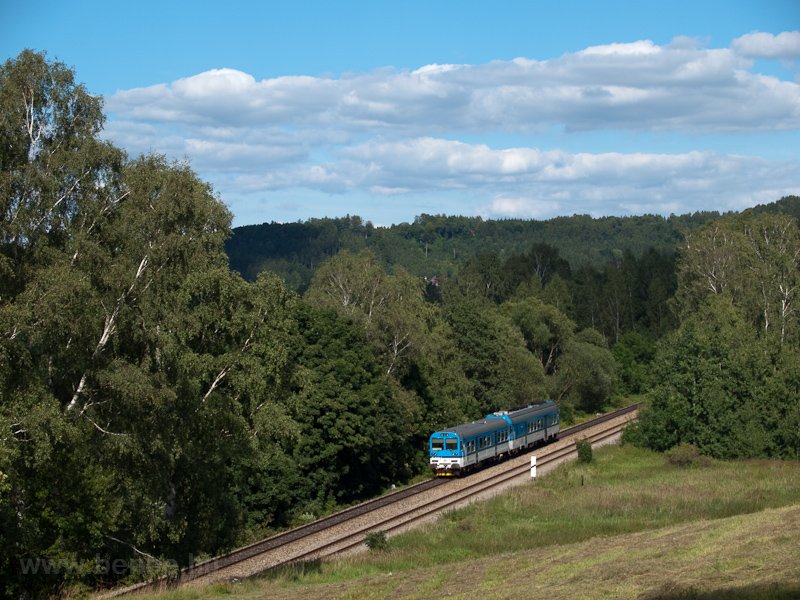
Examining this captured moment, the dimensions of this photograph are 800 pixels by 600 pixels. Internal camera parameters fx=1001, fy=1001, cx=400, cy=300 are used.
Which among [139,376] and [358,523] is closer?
[139,376]

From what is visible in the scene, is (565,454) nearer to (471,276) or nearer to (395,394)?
(395,394)

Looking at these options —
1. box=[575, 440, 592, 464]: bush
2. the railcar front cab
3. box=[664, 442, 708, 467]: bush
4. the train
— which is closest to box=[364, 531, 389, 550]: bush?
the railcar front cab

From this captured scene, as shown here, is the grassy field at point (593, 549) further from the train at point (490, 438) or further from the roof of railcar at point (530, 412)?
the roof of railcar at point (530, 412)

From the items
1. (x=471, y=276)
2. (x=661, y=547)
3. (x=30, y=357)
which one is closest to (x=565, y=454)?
(x=661, y=547)

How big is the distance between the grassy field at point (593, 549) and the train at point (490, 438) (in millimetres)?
5313

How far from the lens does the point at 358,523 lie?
42.2m

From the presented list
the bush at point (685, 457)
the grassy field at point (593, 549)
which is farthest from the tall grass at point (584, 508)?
the bush at point (685, 457)

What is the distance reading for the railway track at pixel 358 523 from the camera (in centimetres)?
3347

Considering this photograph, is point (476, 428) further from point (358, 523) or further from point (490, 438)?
point (358, 523)

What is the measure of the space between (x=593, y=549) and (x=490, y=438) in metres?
29.5

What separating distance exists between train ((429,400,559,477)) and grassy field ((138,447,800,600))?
531 cm

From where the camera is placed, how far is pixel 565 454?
62406 mm

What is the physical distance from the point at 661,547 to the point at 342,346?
95.4ft

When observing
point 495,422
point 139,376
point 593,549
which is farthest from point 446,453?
point 139,376
